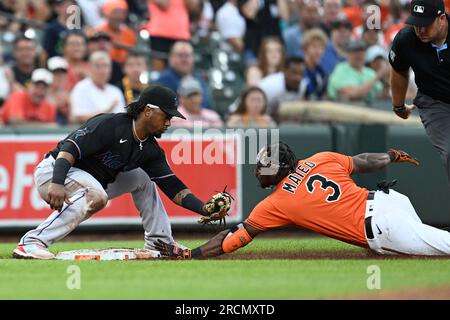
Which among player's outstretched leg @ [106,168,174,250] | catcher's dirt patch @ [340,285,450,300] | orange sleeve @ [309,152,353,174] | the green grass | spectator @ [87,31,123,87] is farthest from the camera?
spectator @ [87,31,123,87]

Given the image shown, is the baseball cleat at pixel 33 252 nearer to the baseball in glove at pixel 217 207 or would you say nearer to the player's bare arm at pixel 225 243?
the player's bare arm at pixel 225 243

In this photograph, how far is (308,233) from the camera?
472 inches

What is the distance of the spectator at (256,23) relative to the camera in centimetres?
1552

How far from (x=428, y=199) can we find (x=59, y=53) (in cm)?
583

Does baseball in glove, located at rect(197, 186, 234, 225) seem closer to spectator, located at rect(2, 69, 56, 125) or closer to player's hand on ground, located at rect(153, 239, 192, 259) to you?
player's hand on ground, located at rect(153, 239, 192, 259)

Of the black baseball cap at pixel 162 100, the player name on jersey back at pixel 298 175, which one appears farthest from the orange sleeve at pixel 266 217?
the black baseball cap at pixel 162 100

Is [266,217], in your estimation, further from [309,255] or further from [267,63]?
[267,63]

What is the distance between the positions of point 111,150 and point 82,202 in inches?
19.7

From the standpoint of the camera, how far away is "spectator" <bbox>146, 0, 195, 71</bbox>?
1430 centimetres

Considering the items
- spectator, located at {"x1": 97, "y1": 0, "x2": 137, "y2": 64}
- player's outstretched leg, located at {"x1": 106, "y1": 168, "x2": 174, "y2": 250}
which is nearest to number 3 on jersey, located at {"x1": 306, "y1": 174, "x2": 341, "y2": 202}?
player's outstretched leg, located at {"x1": 106, "y1": 168, "x2": 174, "y2": 250}

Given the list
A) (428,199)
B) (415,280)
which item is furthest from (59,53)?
(415,280)

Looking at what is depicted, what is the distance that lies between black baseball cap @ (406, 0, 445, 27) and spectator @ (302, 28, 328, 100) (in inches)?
234

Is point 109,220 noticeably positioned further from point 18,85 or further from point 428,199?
point 428,199

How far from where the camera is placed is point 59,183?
7793 mm
